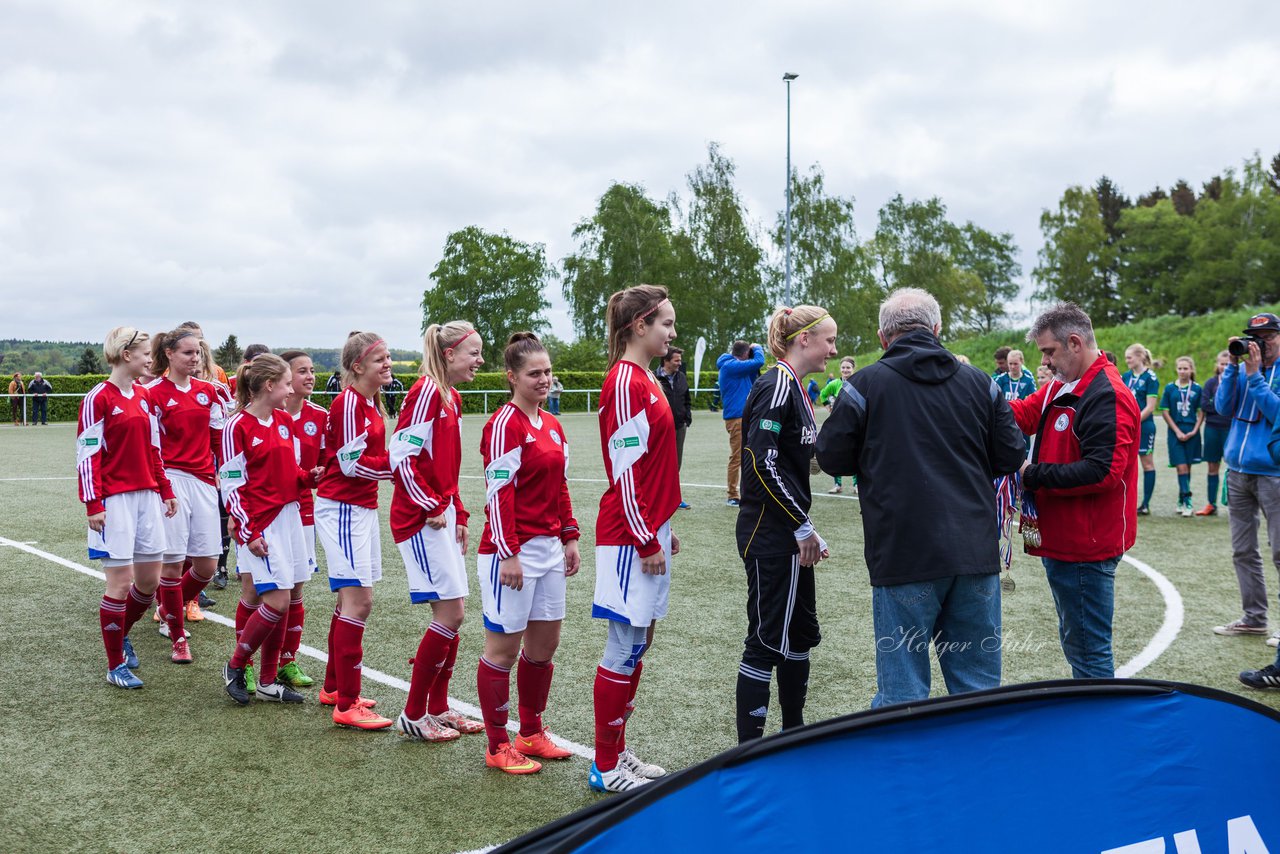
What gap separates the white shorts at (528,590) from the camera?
4273mm

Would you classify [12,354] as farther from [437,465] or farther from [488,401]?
[437,465]

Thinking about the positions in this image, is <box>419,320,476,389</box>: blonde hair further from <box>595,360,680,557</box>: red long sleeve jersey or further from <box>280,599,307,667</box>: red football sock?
<box>280,599,307,667</box>: red football sock

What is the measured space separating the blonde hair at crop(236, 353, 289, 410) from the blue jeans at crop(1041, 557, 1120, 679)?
3.92 m

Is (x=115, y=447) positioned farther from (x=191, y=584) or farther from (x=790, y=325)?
(x=790, y=325)

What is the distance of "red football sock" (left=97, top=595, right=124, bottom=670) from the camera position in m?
5.64

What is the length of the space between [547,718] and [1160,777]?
3.38 metres

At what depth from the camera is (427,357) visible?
4.71m

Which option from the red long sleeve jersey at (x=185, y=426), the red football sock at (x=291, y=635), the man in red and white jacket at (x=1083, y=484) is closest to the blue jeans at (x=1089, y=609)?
the man in red and white jacket at (x=1083, y=484)

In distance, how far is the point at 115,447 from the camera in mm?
5762

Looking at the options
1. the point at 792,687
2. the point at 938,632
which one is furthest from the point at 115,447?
the point at 938,632

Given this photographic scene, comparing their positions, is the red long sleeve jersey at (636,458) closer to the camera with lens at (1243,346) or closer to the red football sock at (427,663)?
the red football sock at (427,663)

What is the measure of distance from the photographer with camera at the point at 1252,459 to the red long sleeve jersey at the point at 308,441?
216 inches

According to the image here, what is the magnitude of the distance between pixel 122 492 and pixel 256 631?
1267 mm

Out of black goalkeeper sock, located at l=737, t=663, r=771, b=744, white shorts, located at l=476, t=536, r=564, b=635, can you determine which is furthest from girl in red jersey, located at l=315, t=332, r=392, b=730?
black goalkeeper sock, located at l=737, t=663, r=771, b=744
